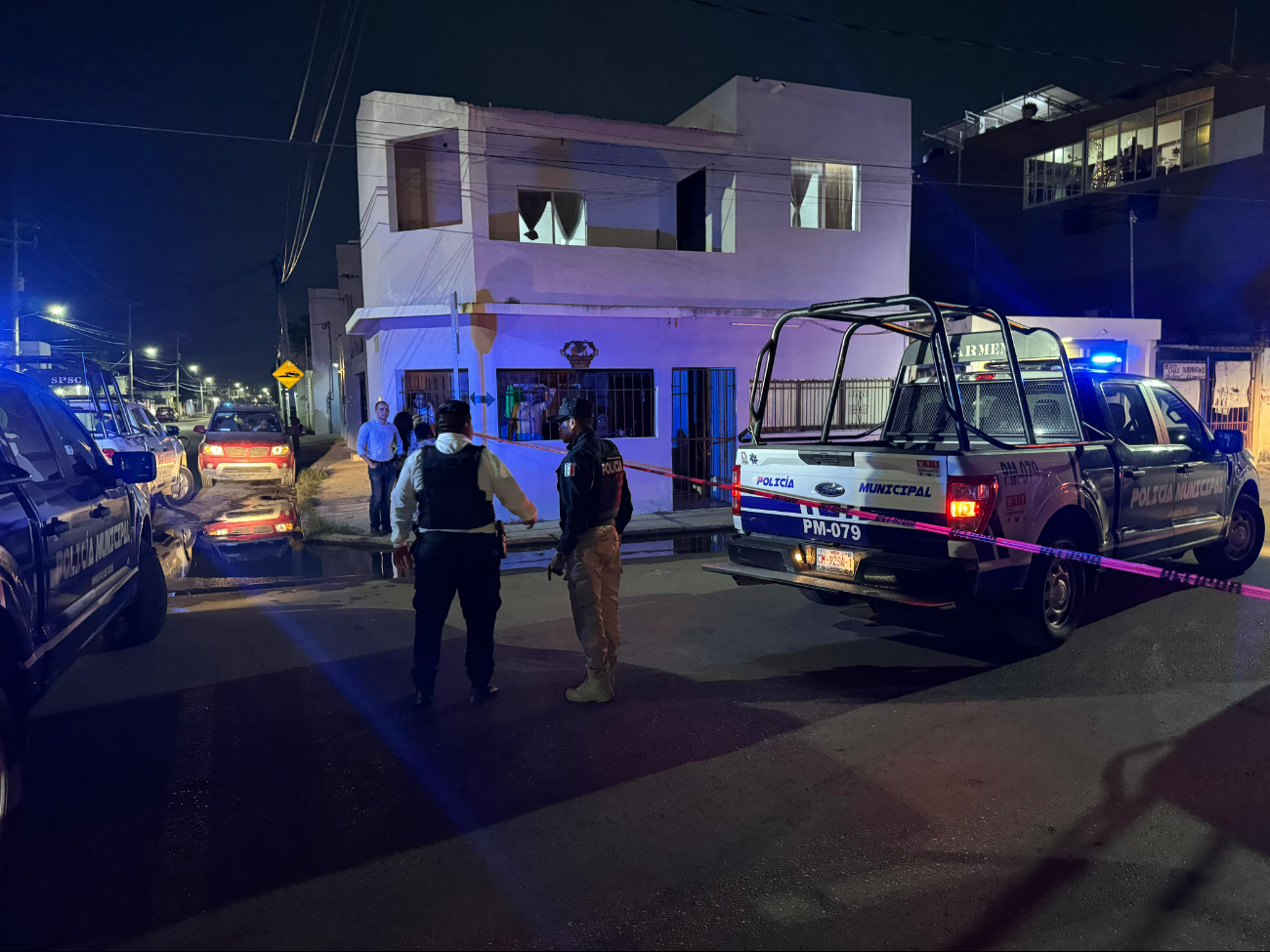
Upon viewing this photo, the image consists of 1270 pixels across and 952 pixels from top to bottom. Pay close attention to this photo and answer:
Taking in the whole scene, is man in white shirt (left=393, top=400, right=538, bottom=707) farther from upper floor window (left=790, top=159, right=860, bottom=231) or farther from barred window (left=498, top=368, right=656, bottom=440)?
upper floor window (left=790, top=159, right=860, bottom=231)

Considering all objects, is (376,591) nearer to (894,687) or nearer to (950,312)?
(894,687)

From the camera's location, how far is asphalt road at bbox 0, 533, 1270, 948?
2727 millimetres

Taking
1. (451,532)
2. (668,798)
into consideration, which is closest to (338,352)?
(451,532)

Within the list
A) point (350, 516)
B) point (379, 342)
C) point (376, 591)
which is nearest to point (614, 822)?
point (376, 591)

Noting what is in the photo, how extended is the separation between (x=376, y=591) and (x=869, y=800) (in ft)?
17.5

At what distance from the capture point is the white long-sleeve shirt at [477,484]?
455 centimetres

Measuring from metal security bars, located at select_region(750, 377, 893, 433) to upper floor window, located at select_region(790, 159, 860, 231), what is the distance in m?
2.79

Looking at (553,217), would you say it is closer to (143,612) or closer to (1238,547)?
(143,612)

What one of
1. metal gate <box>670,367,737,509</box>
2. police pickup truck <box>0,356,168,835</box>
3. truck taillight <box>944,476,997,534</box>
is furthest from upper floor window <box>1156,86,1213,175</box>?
police pickup truck <box>0,356,168,835</box>

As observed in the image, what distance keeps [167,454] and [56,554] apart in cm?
1096

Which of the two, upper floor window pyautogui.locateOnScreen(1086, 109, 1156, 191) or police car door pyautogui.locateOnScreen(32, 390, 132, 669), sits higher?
upper floor window pyautogui.locateOnScreen(1086, 109, 1156, 191)

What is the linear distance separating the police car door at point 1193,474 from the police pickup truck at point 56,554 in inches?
298

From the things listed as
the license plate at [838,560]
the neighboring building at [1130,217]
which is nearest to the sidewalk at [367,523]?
the license plate at [838,560]

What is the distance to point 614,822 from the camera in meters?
3.34
